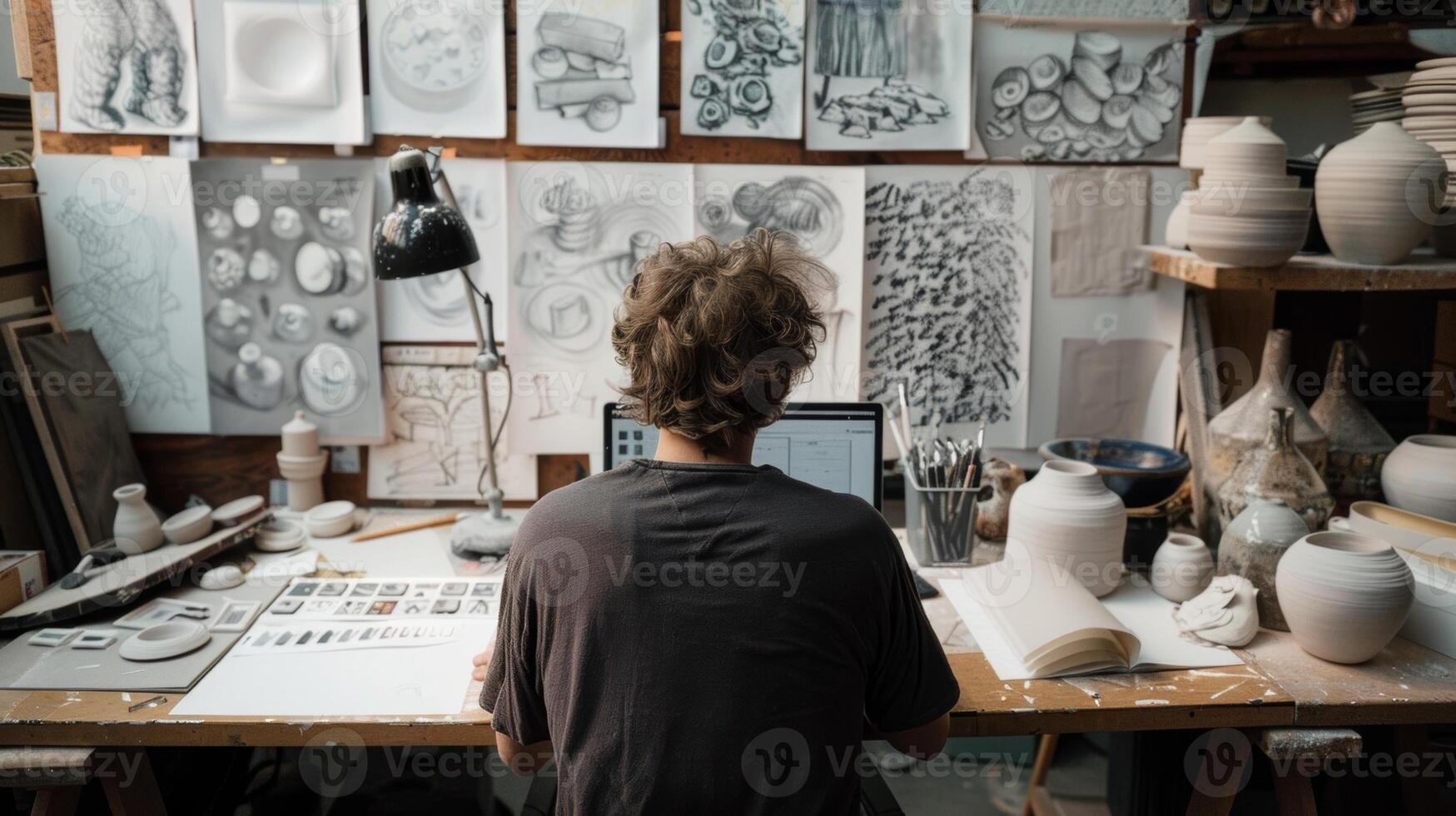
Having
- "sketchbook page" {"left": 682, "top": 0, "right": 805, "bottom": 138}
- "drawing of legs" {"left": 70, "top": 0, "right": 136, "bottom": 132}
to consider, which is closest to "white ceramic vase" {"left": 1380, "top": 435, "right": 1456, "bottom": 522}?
"sketchbook page" {"left": 682, "top": 0, "right": 805, "bottom": 138}

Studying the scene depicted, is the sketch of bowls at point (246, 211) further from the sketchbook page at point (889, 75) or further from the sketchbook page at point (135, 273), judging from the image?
the sketchbook page at point (889, 75)

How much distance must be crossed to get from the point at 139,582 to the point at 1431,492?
7.77ft

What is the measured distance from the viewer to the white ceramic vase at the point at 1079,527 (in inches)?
75.7

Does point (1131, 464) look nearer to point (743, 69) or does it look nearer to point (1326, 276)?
point (1326, 276)

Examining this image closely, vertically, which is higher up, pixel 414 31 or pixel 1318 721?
pixel 414 31

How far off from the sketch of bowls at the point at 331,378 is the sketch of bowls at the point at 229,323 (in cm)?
14

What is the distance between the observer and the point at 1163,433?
245cm

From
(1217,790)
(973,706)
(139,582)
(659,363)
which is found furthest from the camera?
(139,582)

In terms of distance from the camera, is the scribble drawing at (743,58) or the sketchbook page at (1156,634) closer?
the sketchbook page at (1156,634)

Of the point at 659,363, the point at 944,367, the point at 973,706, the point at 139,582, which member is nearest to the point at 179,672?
the point at 139,582

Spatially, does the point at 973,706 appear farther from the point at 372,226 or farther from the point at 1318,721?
the point at 372,226

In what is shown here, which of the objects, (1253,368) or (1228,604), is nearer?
(1228,604)

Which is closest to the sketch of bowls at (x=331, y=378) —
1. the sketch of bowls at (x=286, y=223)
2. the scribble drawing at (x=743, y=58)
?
the sketch of bowls at (x=286, y=223)

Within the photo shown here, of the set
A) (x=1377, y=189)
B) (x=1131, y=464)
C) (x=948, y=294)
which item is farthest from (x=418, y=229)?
(x=1377, y=189)
